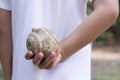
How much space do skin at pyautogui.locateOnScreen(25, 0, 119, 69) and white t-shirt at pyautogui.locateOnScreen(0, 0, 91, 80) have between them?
0.07 meters

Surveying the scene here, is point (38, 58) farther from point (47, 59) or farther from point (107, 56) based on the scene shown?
point (107, 56)

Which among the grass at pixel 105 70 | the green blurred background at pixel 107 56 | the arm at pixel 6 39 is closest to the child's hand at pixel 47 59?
the arm at pixel 6 39

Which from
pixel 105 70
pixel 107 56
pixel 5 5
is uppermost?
pixel 5 5

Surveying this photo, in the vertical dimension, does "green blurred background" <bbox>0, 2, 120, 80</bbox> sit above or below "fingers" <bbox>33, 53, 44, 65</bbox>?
below

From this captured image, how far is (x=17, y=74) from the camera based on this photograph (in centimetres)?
235

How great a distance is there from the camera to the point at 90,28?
224cm

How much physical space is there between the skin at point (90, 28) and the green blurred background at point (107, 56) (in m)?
6.76

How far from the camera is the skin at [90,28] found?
2.22 metres

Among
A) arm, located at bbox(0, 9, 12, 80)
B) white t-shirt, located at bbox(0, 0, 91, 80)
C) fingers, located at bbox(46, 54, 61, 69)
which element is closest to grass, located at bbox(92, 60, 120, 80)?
arm, located at bbox(0, 9, 12, 80)

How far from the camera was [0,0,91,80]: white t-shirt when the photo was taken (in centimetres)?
231

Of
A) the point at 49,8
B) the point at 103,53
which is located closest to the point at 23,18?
the point at 49,8

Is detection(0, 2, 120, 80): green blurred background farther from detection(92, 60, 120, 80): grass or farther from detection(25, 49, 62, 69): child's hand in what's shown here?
detection(25, 49, 62, 69): child's hand

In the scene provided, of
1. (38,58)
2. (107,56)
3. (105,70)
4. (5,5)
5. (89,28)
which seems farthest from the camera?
(107,56)

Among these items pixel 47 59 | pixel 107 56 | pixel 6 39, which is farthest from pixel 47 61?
pixel 107 56
